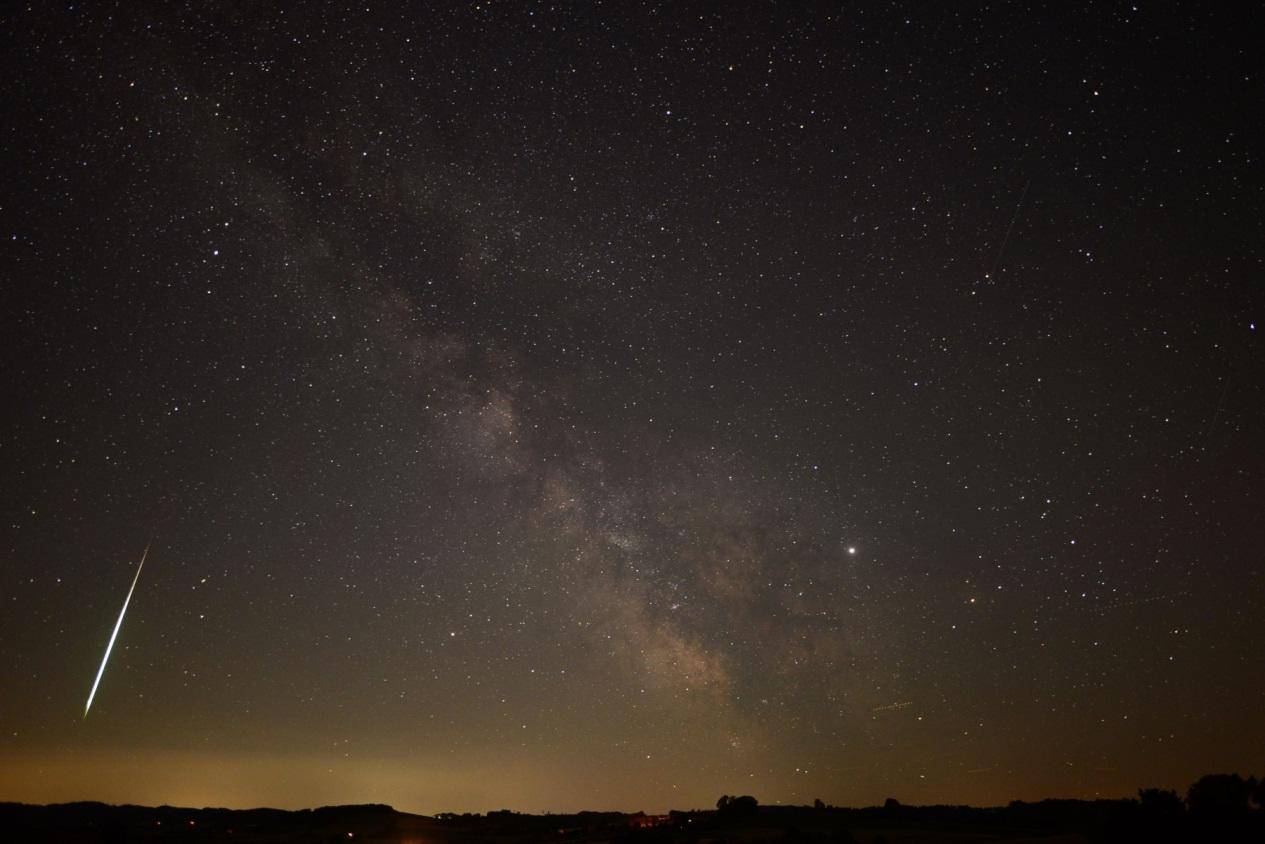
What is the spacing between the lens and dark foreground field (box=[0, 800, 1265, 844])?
26656 millimetres

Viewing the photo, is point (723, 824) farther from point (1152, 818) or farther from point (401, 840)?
point (1152, 818)

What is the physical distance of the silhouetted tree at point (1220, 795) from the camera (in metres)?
24.2

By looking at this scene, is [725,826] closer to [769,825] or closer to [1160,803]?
[769,825]

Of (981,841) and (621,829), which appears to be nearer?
(981,841)

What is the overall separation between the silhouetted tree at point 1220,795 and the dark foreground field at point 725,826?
33 centimetres

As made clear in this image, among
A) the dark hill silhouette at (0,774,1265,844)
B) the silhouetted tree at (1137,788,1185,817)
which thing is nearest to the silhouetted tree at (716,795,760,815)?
the dark hill silhouette at (0,774,1265,844)

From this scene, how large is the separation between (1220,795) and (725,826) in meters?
37.0

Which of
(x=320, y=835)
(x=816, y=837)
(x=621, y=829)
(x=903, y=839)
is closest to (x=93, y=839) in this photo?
(x=320, y=835)

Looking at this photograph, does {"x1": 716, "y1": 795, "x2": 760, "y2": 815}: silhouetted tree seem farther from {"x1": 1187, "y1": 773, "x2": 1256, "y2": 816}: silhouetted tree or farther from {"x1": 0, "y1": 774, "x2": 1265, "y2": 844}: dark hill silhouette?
{"x1": 1187, "y1": 773, "x2": 1256, "y2": 816}: silhouetted tree

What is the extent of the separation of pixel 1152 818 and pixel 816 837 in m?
16.6

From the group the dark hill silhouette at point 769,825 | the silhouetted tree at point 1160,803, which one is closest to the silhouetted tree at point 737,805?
the dark hill silhouette at point 769,825

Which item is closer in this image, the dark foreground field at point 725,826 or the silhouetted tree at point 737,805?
the dark foreground field at point 725,826

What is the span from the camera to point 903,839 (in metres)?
44.6

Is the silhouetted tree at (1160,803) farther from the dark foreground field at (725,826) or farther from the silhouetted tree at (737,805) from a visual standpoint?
the silhouetted tree at (737,805)
